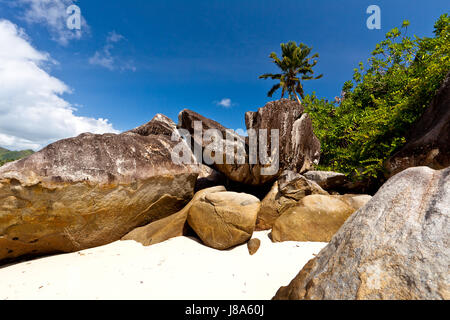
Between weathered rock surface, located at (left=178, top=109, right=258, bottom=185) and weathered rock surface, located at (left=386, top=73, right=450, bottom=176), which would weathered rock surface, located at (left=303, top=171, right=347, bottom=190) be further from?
weathered rock surface, located at (left=178, top=109, right=258, bottom=185)

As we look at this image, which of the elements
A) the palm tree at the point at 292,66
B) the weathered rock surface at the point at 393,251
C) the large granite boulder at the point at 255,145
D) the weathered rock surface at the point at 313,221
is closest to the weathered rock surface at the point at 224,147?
→ the large granite boulder at the point at 255,145

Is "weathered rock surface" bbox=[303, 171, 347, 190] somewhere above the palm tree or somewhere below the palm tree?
below

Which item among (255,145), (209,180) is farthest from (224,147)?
(209,180)

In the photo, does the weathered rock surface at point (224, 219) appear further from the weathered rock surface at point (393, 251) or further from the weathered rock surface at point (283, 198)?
the weathered rock surface at point (393, 251)

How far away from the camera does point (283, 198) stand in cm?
445

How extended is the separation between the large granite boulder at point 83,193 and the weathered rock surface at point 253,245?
2.10 m

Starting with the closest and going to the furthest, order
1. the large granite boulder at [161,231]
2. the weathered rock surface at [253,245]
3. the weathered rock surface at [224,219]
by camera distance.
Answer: the weathered rock surface at [253,245]
the weathered rock surface at [224,219]
the large granite boulder at [161,231]

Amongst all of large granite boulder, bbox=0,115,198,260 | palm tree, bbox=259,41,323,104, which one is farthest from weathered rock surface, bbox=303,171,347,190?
palm tree, bbox=259,41,323,104

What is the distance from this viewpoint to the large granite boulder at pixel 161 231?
3.97 meters

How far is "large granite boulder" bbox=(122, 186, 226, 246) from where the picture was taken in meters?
3.97

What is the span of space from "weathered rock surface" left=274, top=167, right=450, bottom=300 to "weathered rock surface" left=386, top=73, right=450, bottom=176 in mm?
2552

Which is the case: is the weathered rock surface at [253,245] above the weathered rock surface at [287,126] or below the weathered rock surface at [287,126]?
below

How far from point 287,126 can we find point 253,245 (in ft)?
10.7
